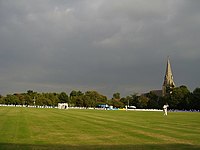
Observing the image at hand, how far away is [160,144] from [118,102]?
6313 inches

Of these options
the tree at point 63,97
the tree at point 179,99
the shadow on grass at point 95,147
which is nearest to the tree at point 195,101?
the tree at point 179,99

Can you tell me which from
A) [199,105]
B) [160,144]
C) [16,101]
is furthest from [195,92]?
[160,144]

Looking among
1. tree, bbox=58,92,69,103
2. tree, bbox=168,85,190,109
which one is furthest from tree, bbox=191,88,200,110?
tree, bbox=58,92,69,103

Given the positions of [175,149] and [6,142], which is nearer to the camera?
[175,149]

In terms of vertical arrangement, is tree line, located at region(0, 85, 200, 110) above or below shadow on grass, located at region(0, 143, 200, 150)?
above

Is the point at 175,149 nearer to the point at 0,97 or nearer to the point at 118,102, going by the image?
the point at 118,102

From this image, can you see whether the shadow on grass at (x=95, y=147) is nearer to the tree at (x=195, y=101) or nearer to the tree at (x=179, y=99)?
the tree at (x=195, y=101)

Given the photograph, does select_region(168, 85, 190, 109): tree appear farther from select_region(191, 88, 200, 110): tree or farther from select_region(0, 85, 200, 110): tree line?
select_region(191, 88, 200, 110): tree

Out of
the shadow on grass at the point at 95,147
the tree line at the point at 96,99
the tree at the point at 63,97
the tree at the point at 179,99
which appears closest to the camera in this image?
the shadow on grass at the point at 95,147

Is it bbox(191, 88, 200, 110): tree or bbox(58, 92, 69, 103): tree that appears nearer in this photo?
bbox(191, 88, 200, 110): tree

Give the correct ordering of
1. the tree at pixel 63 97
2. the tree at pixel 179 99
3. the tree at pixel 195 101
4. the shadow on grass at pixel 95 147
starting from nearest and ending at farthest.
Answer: the shadow on grass at pixel 95 147 → the tree at pixel 195 101 → the tree at pixel 179 99 → the tree at pixel 63 97

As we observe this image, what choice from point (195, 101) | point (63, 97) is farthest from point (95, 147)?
point (63, 97)

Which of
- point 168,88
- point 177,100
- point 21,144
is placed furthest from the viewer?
point 168,88

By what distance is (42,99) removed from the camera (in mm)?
166750
